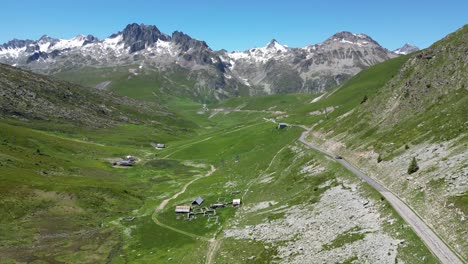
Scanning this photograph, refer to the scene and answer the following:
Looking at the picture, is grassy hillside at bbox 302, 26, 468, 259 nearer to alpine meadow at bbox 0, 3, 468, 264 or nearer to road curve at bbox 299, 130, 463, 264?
alpine meadow at bbox 0, 3, 468, 264

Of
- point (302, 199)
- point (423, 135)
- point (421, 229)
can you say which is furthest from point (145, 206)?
point (421, 229)

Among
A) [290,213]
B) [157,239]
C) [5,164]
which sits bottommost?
[157,239]

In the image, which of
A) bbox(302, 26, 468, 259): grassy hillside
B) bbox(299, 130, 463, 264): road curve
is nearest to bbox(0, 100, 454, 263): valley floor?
bbox(299, 130, 463, 264): road curve

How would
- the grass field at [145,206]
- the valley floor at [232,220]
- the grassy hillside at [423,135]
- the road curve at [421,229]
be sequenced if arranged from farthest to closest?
1. the grass field at [145,206]
2. the valley floor at [232,220]
3. the grassy hillside at [423,135]
4. the road curve at [421,229]

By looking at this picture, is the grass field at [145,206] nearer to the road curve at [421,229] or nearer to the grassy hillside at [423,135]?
the road curve at [421,229]

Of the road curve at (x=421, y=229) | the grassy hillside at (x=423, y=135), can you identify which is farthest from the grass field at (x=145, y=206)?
the grassy hillside at (x=423, y=135)

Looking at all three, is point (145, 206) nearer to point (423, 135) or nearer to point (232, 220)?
point (232, 220)

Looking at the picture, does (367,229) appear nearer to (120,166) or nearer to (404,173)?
(404,173)

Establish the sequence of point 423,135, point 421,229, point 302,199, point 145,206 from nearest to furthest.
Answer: point 421,229 → point 423,135 → point 302,199 → point 145,206

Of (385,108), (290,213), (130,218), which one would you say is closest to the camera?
(290,213)

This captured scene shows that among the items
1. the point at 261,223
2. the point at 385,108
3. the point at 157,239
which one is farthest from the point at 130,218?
the point at 385,108

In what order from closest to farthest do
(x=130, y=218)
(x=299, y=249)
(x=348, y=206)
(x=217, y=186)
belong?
(x=299, y=249) < (x=348, y=206) < (x=130, y=218) < (x=217, y=186)
